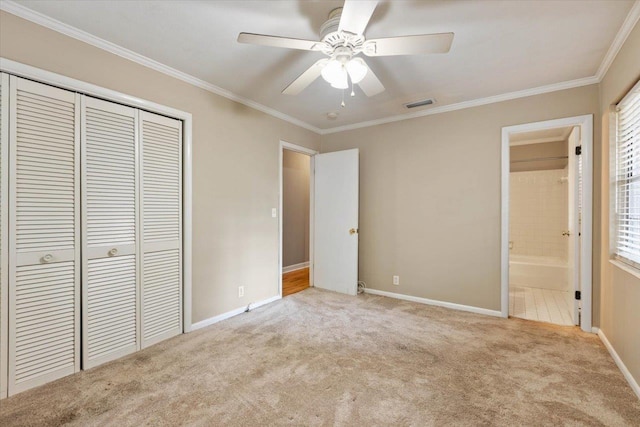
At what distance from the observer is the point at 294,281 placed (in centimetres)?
480

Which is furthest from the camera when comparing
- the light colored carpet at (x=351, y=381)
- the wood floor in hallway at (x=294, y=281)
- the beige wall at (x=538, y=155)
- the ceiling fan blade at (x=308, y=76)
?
the beige wall at (x=538, y=155)

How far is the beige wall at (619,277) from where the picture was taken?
1913mm

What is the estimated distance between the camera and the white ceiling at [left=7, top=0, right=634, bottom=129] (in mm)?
1800

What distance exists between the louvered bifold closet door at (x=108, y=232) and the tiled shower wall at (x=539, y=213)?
5.90 m

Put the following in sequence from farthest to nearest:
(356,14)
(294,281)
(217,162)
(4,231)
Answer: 1. (294,281)
2. (217,162)
3. (4,231)
4. (356,14)

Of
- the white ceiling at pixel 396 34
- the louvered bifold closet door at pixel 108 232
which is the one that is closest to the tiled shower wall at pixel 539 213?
the white ceiling at pixel 396 34

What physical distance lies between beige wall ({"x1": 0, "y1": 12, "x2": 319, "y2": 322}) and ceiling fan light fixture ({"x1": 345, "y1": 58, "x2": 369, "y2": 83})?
69.3 inches

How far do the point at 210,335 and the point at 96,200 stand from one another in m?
1.52

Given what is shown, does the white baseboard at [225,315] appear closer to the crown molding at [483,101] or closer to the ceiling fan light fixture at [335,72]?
the ceiling fan light fixture at [335,72]

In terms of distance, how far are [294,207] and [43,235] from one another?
4.12 metres

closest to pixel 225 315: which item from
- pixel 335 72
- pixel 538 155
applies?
pixel 335 72

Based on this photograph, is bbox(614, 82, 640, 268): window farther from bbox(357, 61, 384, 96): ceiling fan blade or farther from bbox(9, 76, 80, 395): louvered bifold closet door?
bbox(9, 76, 80, 395): louvered bifold closet door

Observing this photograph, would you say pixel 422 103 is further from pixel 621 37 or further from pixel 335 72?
pixel 335 72

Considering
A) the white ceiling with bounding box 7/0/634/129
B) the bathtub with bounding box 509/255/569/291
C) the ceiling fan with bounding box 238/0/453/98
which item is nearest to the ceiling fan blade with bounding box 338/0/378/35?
the ceiling fan with bounding box 238/0/453/98
